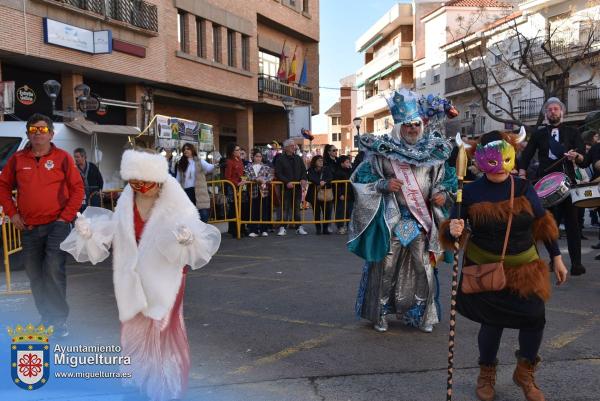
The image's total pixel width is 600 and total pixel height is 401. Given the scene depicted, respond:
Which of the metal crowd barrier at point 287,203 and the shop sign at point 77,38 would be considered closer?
the metal crowd barrier at point 287,203

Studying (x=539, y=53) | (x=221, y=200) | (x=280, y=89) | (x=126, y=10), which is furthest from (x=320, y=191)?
(x=539, y=53)

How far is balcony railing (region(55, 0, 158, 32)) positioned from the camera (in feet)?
62.6

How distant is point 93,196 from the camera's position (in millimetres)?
11328

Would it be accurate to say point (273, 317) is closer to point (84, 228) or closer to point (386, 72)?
point (84, 228)

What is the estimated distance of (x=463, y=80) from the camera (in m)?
44.9

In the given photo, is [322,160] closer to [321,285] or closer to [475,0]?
[321,285]

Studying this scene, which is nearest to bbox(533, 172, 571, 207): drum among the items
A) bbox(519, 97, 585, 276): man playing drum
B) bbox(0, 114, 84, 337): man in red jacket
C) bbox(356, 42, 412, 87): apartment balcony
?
→ bbox(519, 97, 585, 276): man playing drum

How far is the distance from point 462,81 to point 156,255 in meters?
44.2

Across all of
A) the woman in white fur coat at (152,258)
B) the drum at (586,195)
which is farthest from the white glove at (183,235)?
the drum at (586,195)

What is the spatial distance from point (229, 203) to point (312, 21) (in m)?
25.7

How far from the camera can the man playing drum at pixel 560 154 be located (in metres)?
7.57

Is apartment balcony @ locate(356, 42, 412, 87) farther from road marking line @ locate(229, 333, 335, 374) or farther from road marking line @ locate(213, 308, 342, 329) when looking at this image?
road marking line @ locate(229, 333, 335, 374)

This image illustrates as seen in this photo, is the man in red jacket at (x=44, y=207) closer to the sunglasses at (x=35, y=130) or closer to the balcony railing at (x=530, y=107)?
the sunglasses at (x=35, y=130)

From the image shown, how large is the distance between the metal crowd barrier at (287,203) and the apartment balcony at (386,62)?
43607 mm
